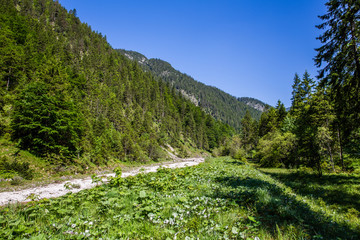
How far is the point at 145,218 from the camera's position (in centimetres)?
383

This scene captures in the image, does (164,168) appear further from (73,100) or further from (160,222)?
(73,100)

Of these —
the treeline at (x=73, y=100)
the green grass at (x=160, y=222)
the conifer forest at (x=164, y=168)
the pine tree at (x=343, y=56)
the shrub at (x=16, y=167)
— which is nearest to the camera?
the green grass at (x=160, y=222)

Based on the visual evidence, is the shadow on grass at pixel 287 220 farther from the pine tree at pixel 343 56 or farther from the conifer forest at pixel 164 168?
the pine tree at pixel 343 56

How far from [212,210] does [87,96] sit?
188ft

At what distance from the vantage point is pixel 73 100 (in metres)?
32.4

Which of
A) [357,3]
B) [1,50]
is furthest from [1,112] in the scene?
[357,3]

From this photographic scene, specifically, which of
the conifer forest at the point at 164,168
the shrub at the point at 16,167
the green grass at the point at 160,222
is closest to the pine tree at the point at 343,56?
the conifer forest at the point at 164,168

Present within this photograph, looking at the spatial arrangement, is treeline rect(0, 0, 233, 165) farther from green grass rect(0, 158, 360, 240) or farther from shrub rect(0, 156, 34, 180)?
green grass rect(0, 158, 360, 240)

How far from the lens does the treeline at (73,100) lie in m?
20.8

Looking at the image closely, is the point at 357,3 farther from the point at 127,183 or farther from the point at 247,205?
the point at 127,183

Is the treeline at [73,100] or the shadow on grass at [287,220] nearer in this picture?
the shadow on grass at [287,220]

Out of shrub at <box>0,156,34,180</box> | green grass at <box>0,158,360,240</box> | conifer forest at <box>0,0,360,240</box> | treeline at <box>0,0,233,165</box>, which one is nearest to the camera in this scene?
green grass at <box>0,158,360,240</box>

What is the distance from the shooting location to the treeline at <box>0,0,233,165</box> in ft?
68.2

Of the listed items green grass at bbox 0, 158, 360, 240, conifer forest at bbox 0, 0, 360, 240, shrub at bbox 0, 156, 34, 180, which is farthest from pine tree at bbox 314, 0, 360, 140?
shrub at bbox 0, 156, 34, 180
